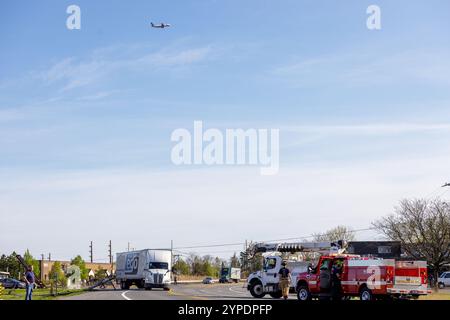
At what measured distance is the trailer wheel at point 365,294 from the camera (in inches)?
1176

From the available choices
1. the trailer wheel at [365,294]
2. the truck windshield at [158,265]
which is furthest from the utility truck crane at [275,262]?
the truck windshield at [158,265]

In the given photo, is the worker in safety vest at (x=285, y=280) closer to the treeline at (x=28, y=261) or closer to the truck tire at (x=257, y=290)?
the truck tire at (x=257, y=290)

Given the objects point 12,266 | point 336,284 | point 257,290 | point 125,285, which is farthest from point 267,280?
point 12,266

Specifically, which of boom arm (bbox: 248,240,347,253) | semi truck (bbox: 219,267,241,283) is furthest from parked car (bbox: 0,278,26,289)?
boom arm (bbox: 248,240,347,253)

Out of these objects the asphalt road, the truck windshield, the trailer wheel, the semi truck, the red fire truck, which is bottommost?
the semi truck

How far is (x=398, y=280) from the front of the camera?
29.7 m

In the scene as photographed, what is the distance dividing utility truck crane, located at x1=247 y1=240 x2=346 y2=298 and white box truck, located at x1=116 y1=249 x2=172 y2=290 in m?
18.6

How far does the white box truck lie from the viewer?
56.2 metres

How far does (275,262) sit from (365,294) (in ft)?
28.9

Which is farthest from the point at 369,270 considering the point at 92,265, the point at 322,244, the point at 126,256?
the point at 92,265

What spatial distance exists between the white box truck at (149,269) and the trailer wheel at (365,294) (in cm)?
2828

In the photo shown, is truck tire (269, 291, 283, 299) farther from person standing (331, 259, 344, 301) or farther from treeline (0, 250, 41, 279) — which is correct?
treeline (0, 250, 41, 279)
